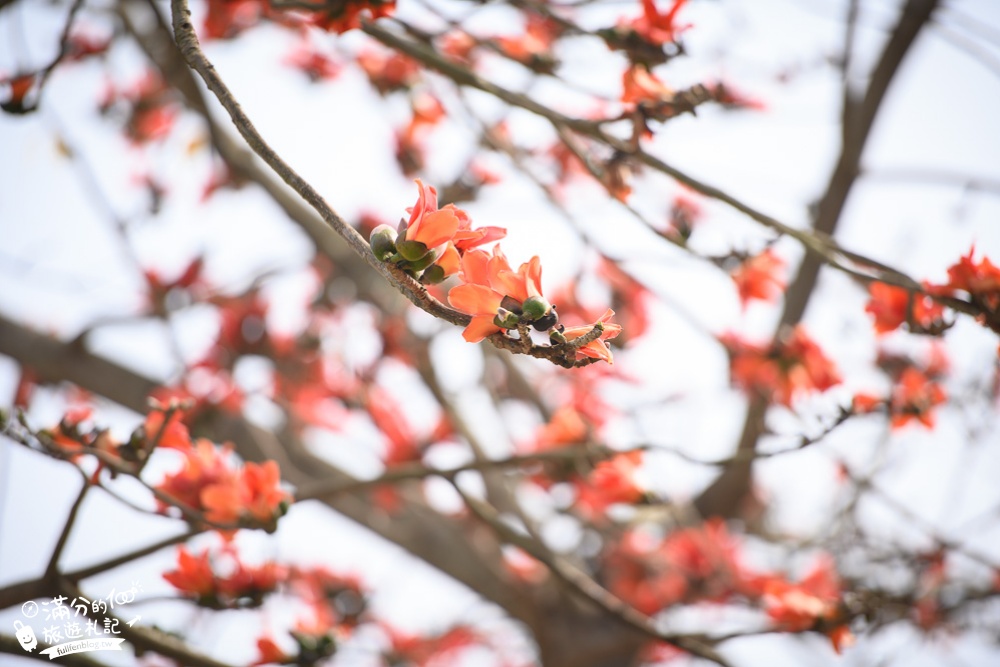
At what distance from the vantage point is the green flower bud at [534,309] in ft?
2.23

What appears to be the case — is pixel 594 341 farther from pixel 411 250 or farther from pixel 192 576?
pixel 192 576

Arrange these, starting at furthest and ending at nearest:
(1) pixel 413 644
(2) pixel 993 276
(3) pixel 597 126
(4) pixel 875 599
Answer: (1) pixel 413 644
(4) pixel 875 599
(3) pixel 597 126
(2) pixel 993 276

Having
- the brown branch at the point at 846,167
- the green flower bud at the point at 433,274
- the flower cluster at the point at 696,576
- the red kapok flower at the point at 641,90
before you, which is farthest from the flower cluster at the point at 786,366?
the green flower bud at the point at 433,274

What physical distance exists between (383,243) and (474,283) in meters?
0.10

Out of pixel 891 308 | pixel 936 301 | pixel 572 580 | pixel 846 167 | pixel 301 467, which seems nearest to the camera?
pixel 936 301

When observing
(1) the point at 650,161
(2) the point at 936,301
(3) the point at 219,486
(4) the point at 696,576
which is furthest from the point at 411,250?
(4) the point at 696,576

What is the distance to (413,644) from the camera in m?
2.88

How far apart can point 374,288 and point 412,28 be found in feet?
3.85

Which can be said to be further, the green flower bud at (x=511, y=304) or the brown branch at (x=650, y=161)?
the brown branch at (x=650, y=161)

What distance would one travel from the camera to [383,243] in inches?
26.4

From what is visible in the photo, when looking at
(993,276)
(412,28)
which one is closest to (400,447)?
(412,28)

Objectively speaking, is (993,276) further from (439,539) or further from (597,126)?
(439,539)

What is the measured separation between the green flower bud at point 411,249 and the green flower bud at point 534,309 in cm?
11

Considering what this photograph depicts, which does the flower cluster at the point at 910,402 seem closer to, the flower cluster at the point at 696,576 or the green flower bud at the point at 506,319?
the flower cluster at the point at 696,576
